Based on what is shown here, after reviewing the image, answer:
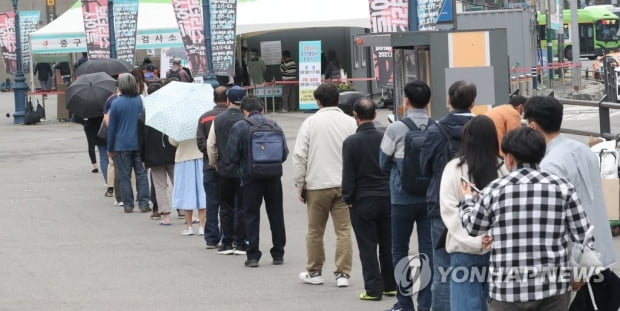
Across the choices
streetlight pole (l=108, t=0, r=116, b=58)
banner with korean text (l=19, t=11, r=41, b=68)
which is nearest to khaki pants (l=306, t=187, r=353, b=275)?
streetlight pole (l=108, t=0, r=116, b=58)

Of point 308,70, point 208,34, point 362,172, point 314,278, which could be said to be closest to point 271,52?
point 308,70

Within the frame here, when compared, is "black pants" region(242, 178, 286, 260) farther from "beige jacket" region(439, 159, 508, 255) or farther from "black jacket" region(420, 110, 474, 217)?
"beige jacket" region(439, 159, 508, 255)

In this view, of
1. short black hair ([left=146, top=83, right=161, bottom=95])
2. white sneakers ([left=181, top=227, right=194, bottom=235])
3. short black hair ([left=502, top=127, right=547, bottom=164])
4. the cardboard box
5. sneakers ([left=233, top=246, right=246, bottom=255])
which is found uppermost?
short black hair ([left=146, top=83, right=161, bottom=95])

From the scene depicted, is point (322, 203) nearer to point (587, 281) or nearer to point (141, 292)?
point (141, 292)

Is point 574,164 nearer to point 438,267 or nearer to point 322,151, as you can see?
point 438,267

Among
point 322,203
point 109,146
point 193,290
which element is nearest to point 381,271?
point 322,203

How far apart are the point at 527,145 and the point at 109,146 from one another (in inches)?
403

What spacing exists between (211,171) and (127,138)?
326 cm

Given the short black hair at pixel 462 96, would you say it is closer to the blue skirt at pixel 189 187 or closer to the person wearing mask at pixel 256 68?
the blue skirt at pixel 189 187

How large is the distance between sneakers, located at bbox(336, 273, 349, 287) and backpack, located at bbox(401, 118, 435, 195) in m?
2.02

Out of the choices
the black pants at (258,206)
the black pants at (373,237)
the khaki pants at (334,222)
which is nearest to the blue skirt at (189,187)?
the black pants at (258,206)

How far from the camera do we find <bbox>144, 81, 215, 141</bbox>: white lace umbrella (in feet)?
43.9

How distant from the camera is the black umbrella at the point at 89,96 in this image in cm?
1712

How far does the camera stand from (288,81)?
3356 centimetres
